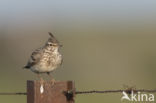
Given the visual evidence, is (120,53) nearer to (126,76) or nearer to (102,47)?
(102,47)

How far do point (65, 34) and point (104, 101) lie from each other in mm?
16031

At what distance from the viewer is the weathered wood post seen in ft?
30.5

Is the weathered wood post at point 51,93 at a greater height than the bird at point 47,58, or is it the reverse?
the bird at point 47,58

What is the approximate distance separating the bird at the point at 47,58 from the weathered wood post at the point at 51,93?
11.0ft

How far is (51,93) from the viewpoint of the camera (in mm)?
9328

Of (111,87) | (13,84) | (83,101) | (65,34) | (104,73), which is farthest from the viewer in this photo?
(65,34)

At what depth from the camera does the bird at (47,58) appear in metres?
12.8

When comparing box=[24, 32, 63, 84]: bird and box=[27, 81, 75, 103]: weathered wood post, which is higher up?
box=[24, 32, 63, 84]: bird

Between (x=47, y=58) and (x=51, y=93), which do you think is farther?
(x=47, y=58)

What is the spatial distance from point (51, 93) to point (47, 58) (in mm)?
3588

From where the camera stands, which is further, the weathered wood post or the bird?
the bird

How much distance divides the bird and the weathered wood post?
132 inches

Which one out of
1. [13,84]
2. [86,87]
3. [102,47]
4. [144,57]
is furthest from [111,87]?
[102,47]

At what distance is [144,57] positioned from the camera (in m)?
24.3
